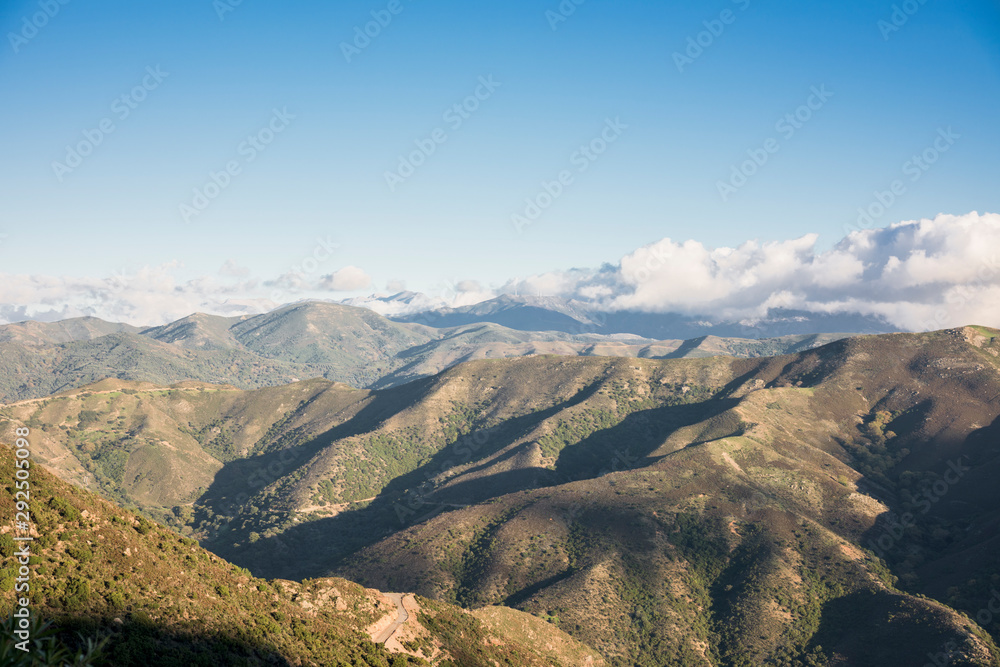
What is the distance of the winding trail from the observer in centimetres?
7684

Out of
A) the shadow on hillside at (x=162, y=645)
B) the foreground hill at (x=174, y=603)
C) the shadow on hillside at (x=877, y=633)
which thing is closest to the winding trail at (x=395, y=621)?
the foreground hill at (x=174, y=603)

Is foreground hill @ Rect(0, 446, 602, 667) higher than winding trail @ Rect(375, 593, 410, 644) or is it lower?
higher

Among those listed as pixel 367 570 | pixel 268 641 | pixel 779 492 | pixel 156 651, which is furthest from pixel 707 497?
pixel 156 651

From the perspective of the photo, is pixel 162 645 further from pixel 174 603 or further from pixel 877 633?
pixel 877 633

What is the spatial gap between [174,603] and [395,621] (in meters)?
38.6

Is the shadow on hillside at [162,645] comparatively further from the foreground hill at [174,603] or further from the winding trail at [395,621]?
the winding trail at [395,621]

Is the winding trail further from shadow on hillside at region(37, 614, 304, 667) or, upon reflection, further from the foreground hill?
shadow on hillside at region(37, 614, 304, 667)

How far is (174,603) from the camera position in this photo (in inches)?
2089

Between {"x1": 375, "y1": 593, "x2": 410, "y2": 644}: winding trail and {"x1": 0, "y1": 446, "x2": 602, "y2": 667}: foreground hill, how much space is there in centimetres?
87

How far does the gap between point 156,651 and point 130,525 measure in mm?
22918

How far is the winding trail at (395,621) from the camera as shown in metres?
76.8

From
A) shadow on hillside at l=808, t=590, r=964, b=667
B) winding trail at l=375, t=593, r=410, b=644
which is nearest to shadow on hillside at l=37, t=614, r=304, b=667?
winding trail at l=375, t=593, r=410, b=644

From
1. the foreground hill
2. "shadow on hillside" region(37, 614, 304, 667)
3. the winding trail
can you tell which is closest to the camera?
"shadow on hillside" region(37, 614, 304, 667)

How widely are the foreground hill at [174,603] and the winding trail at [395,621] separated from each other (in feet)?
2.87
